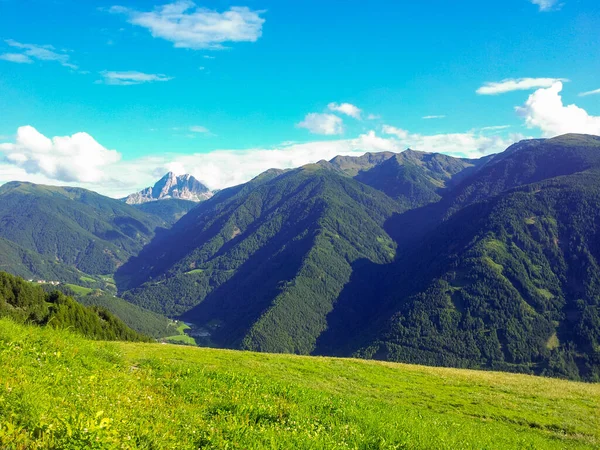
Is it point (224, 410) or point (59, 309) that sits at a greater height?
point (224, 410)

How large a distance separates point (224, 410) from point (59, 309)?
1638 inches

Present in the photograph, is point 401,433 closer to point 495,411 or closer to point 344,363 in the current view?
point 495,411

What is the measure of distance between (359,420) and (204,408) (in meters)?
6.24

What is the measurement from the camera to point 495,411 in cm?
2420

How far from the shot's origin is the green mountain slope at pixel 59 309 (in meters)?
44.9

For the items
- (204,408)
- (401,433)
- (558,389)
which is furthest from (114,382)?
(558,389)

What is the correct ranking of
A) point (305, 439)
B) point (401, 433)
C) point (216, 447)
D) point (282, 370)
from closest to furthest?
1. point (216, 447)
2. point (305, 439)
3. point (401, 433)
4. point (282, 370)

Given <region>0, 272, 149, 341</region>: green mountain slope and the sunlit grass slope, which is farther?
<region>0, 272, 149, 341</region>: green mountain slope

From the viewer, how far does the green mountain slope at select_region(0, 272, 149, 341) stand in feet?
147

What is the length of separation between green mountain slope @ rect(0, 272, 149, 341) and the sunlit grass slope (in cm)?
2515

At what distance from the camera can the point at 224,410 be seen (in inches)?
529

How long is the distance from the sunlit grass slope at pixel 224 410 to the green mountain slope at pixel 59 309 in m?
25.2

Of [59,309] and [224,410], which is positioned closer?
[224,410]

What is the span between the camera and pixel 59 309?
4531 cm
